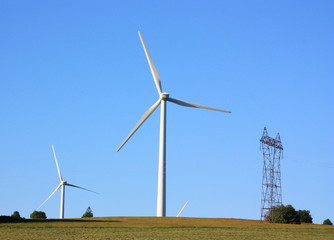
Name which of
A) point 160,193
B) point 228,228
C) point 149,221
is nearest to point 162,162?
point 160,193

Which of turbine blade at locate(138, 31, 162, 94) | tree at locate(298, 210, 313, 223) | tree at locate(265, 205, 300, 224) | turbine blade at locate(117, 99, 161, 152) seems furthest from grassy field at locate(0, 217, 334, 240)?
tree at locate(298, 210, 313, 223)

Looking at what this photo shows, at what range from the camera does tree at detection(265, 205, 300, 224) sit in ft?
371

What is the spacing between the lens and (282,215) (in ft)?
373

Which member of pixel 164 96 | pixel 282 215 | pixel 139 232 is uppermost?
pixel 164 96

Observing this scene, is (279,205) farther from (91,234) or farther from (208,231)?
(91,234)

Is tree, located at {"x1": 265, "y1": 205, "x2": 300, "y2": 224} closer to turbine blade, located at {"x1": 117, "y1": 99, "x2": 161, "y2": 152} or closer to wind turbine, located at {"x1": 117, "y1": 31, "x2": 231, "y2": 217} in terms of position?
wind turbine, located at {"x1": 117, "y1": 31, "x2": 231, "y2": 217}

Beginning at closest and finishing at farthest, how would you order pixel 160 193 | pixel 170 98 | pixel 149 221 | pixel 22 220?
1. pixel 22 220
2. pixel 149 221
3. pixel 160 193
4. pixel 170 98

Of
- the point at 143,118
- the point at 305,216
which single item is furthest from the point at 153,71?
the point at 305,216

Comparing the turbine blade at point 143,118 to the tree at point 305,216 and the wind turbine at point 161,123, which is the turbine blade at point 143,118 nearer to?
the wind turbine at point 161,123

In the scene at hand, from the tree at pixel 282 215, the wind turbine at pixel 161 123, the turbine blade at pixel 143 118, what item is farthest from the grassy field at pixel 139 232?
the tree at pixel 282 215

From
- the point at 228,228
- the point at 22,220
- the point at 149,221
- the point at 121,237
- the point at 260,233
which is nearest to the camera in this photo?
the point at 121,237

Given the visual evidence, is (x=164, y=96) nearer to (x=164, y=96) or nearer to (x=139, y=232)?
(x=164, y=96)

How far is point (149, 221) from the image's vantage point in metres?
96.2

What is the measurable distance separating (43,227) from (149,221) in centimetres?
2156
